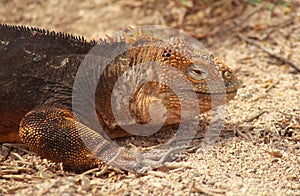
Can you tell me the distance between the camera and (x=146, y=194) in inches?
180

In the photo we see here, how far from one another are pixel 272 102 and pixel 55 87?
3147mm

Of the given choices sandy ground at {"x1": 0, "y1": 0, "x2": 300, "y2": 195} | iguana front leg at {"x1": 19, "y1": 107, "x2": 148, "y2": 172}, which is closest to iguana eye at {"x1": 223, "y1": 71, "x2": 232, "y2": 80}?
sandy ground at {"x1": 0, "y1": 0, "x2": 300, "y2": 195}

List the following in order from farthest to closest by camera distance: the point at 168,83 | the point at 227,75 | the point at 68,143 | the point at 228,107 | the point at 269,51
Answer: the point at 269,51 → the point at 228,107 → the point at 227,75 → the point at 168,83 → the point at 68,143

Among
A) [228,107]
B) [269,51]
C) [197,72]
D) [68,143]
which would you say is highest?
[197,72]

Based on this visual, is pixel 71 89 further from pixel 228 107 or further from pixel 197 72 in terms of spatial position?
pixel 228 107

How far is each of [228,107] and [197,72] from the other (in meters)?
1.21

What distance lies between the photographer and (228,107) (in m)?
6.85

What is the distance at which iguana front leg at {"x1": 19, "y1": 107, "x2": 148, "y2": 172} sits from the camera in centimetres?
510

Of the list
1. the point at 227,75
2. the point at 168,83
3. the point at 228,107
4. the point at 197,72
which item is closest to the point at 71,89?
the point at 168,83

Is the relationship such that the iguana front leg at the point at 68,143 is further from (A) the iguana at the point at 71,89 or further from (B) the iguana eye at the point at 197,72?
(B) the iguana eye at the point at 197,72

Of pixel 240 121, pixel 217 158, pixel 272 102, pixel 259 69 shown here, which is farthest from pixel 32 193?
pixel 259 69

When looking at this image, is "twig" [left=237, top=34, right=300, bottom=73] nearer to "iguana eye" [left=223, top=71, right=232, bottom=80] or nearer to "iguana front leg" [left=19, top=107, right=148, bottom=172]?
"iguana eye" [left=223, top=71, right=232, bottom=80]

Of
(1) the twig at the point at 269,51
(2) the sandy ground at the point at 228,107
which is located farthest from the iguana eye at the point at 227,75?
(1) the twig at the point at 269,51

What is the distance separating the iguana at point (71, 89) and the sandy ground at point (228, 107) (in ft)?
0.81
